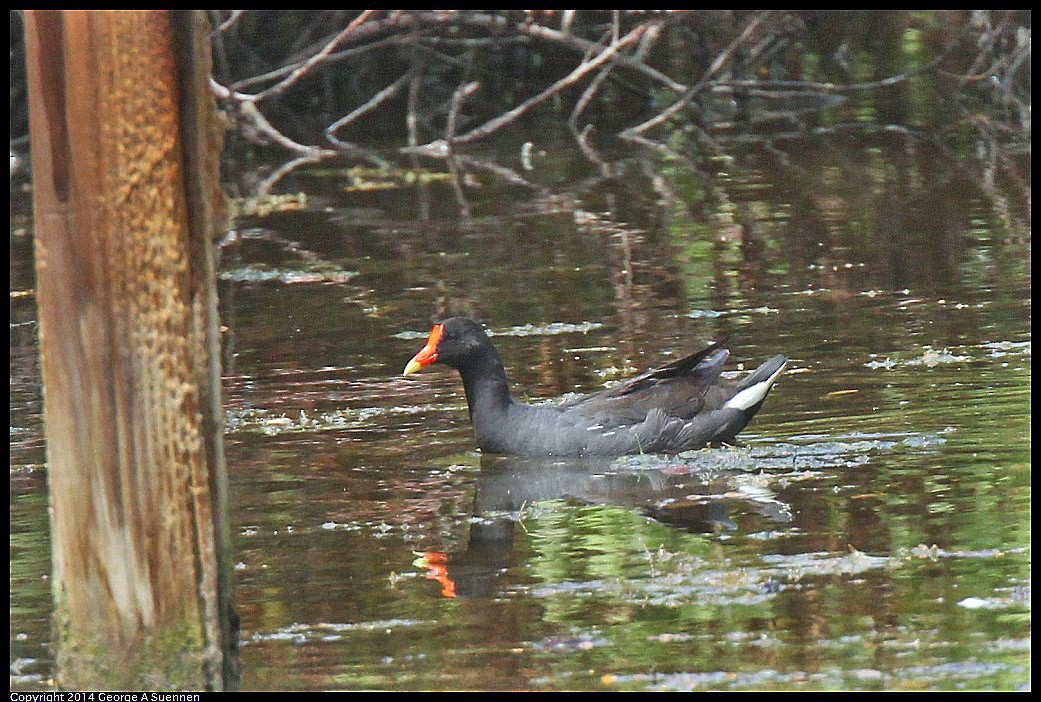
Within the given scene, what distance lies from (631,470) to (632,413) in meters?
0.38

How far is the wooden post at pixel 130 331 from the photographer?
16.2 ft

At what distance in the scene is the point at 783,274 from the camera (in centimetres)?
1388

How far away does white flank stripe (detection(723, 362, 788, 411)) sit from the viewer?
9.28 m

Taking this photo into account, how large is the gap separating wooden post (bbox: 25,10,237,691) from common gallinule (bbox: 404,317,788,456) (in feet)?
13.9

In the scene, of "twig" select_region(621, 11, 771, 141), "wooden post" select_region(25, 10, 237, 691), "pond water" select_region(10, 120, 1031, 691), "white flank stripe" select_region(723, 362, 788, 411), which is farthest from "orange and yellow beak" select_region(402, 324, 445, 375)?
"twig" select_region(621, 11, 771, 141)

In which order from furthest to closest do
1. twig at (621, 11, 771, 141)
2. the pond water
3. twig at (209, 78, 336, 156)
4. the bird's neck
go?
1. twig at (621, 11, 771, 141)
2. twig at (209, 78, 336, 156)
3. the bird's neck
4. the pond water

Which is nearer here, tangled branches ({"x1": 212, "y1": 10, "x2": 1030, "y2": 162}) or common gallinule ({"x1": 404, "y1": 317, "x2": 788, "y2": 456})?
common gallinule ({"x1": 404, "y1": 317, "x2": 788, "y2": 456})

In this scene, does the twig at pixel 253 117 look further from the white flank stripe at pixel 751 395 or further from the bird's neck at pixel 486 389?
the white flank stripe at pixel 751 395

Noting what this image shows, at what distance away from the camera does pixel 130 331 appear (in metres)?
4.98

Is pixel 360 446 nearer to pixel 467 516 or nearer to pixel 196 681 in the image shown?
pixel 467 516

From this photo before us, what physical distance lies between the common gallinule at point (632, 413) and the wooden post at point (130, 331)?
4.24m

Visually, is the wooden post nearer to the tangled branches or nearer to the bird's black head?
the bird's black head

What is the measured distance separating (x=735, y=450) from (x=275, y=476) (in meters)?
2.25

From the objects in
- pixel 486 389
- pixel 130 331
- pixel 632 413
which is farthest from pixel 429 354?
pixel 130 331
